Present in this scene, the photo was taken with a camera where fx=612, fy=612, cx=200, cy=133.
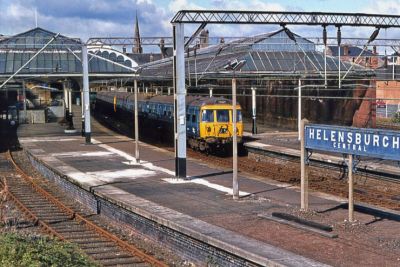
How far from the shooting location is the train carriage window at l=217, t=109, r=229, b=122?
2902 centimetres

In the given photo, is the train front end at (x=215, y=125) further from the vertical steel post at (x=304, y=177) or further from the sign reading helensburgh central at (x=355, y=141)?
the sign reading helensburgh central at (x=355, y=141)

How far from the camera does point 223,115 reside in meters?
29.1

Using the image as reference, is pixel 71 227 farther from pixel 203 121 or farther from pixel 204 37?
pixel 203 121

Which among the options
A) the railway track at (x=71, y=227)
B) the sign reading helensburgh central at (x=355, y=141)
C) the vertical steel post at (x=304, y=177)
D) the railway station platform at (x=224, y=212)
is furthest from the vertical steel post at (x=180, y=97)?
the sign reading helensburgh central at (x=355, y=141)

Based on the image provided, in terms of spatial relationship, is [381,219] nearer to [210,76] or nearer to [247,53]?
[210,76]

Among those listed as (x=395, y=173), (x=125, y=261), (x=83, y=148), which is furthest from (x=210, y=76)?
(x=125, y=261)

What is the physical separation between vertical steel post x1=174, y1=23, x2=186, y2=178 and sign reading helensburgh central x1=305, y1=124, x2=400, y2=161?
643 centimetres

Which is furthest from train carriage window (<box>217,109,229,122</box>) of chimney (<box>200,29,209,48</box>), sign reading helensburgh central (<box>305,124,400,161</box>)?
sign reading helensburgh central (<box>305,124,400,161</box>)

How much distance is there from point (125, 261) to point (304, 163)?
4707mm

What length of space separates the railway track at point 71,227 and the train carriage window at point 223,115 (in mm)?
9383

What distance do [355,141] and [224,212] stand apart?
355 centimetres

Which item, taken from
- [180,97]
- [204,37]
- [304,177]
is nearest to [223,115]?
[204,37]

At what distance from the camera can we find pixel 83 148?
30.6m

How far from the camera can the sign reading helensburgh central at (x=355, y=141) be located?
11664 mm
